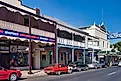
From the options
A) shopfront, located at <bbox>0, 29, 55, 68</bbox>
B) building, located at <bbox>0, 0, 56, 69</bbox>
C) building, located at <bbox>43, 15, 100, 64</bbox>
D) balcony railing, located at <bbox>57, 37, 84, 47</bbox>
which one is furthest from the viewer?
building, located at <bbox>43, 15, 100, 64</bbox>

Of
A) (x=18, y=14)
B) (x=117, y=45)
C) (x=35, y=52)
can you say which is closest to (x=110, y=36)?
(x=117, y=45)

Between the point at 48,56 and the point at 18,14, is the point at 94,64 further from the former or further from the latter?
the point at 18,14

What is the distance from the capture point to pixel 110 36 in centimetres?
7238

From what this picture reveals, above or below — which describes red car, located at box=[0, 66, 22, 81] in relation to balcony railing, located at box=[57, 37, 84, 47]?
below

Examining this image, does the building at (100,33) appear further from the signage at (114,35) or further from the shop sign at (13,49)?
the shop sign at (13,49)

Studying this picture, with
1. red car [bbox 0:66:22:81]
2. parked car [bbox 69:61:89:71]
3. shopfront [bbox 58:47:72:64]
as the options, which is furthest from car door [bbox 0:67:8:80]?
shopfront [bbox 58:47:72:64]

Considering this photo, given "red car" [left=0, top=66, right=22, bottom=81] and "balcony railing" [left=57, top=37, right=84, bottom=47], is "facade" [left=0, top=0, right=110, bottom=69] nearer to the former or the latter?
"balcony railing" [left=57, top=37, right=84, bottom=47]

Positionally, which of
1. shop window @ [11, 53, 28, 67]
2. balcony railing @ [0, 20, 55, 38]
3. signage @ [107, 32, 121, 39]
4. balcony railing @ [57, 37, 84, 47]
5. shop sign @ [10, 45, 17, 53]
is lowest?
shop window @ [11, 53, 28, 67]

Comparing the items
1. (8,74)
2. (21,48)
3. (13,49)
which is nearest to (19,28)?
(13,49)

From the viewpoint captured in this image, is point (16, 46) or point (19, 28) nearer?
point (19, 28)

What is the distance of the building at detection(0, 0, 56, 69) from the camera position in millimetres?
25375

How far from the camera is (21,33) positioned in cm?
2666

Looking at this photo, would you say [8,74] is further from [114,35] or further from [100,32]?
[114,35]

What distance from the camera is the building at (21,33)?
83.3 feet
